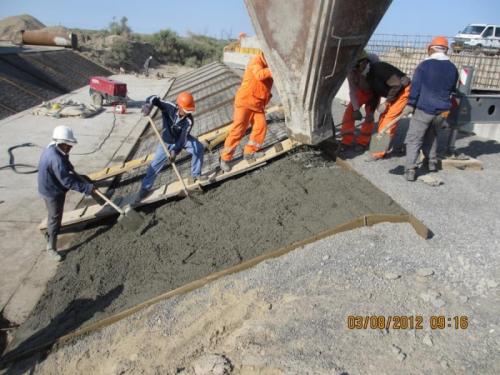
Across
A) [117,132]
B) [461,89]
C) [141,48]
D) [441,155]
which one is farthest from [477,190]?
[141,48]

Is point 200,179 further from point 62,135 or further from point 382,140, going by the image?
point 382,140

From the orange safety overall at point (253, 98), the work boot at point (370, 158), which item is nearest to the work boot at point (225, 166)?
the orange safety overall at point (253, 98)

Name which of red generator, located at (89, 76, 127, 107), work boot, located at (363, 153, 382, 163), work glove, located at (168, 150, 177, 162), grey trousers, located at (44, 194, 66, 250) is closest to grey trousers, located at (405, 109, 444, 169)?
work boot, located at (363, 153, 382, 163)

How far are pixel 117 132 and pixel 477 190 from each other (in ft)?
30.6

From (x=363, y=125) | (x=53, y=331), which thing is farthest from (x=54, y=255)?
(x=363, y=125)

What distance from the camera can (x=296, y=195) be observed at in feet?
16.0

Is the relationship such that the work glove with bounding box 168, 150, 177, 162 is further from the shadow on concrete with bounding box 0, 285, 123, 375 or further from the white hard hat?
the shadow on concrete with bounding box 0, 285, 123, 375

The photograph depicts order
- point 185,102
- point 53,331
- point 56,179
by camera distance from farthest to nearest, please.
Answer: point 185,102 → point 56,179 → point 53,331

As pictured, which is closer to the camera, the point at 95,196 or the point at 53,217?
the point at 53,217

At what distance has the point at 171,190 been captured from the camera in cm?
551

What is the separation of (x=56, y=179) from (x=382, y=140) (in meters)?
4.43

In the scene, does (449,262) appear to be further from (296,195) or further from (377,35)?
(377,35)

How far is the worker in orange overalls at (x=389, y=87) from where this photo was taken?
217 inches

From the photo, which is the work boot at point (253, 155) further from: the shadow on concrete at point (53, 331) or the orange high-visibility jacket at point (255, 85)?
the shadow on concrete at point (53, 331)
